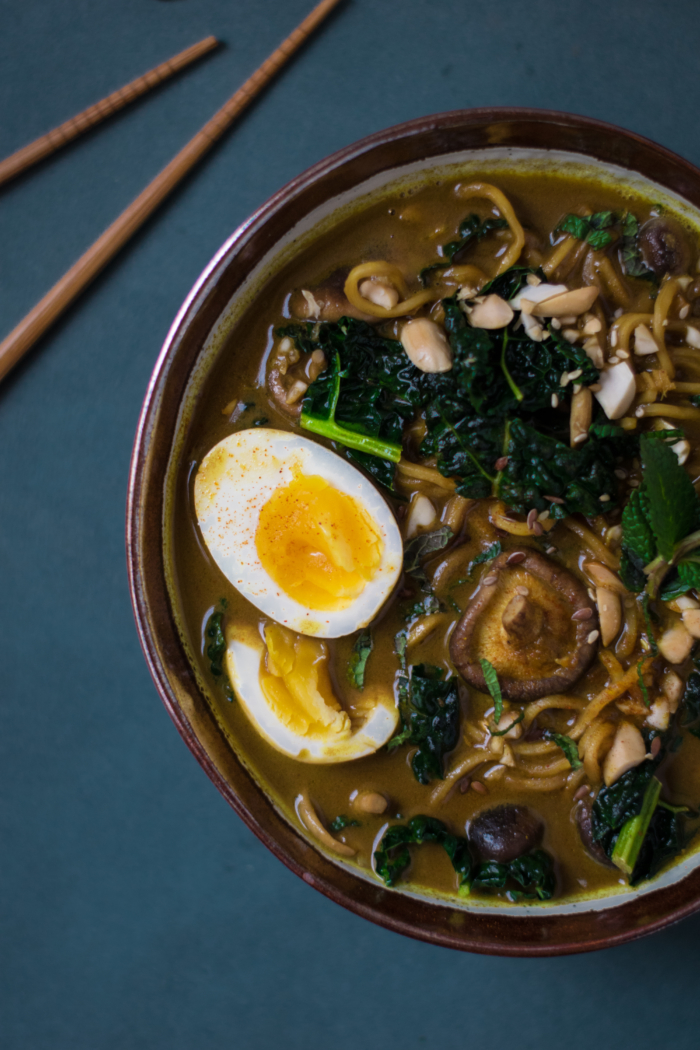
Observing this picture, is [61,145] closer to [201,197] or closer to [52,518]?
[201,197]

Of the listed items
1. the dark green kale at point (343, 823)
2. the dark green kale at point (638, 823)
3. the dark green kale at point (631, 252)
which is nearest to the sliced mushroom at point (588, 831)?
the dark green kale at point (638, 823)

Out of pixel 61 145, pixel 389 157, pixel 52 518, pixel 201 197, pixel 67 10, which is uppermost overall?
pixel 389 157

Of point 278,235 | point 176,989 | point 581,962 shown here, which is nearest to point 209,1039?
point 176,989

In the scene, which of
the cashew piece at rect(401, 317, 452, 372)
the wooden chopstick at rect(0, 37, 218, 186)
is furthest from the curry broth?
the wooden chopstick at rect(0, 37, 218, 186)

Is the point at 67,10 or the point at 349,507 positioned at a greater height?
the point at 67,10

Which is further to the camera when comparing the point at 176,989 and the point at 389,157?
the point at 176,989

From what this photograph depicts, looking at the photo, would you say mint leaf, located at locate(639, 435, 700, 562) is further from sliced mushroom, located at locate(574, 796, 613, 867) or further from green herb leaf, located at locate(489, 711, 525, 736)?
sliced mushroom, located at locate(574, 796, 613, 867)

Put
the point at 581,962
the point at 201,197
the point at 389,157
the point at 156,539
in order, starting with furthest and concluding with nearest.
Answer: the point at 581,962 < the point at 201,197 < the point at 156,539 < the point at 389,157
